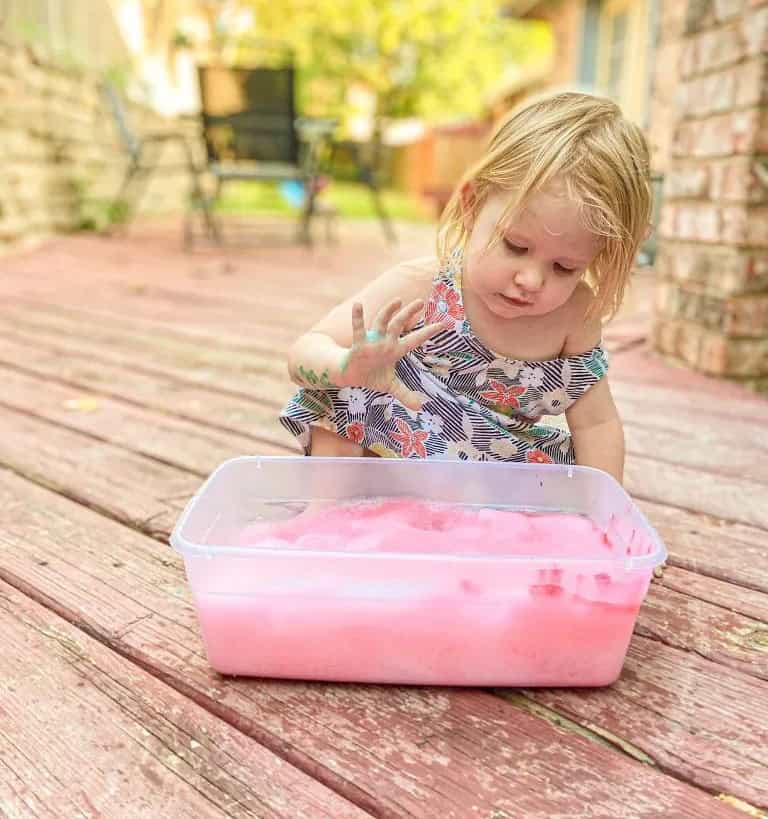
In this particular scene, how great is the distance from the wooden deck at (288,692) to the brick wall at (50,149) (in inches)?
147

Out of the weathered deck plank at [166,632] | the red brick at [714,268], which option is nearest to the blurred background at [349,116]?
the red brick at [714,268]

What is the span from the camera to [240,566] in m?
0.90

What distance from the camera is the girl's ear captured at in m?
1.18

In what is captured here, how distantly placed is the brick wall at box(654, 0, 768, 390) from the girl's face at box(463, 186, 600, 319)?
135cm

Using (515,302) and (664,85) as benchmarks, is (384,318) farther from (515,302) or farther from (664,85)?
(664,85)

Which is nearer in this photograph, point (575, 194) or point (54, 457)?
point (575, 194)

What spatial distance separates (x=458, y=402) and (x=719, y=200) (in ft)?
4.68

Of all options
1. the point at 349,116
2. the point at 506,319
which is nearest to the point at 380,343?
the point at 506,319

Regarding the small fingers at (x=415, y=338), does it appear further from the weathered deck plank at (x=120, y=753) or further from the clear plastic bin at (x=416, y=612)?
the weathered deck plank at (x=120, y=753)

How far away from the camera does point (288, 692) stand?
94 centimetres

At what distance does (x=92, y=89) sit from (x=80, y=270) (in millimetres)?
2805

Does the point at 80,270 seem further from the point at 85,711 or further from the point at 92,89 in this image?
the point at 85,711

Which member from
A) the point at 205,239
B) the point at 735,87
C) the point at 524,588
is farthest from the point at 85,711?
the point at 205,239

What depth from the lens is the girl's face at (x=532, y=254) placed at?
3.44 ft
